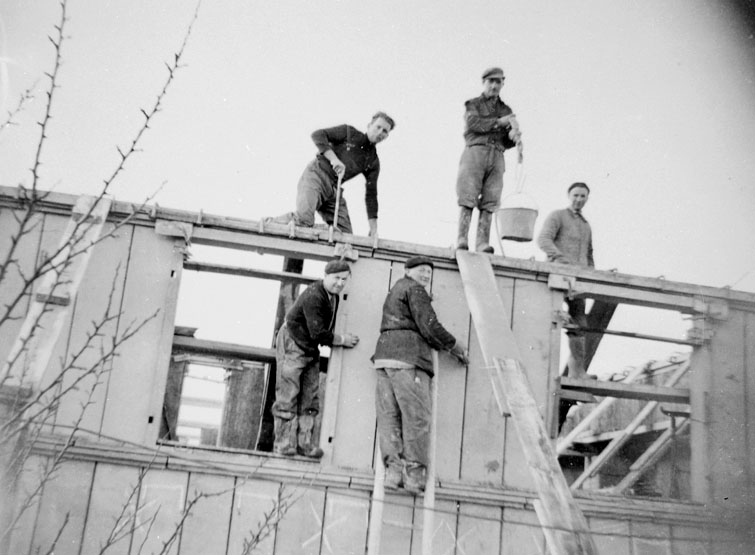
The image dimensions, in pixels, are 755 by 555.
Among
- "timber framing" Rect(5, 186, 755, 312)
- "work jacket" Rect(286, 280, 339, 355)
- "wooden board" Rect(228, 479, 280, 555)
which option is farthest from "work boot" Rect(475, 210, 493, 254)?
"wooden board" Rect(228, 479, 280, 555)

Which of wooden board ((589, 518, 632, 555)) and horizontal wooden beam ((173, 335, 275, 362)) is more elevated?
horizontal wooden beam ((173, 335, 275, 362))

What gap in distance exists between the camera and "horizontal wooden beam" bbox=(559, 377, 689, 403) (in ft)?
22.6

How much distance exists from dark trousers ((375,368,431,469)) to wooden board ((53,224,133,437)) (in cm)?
224

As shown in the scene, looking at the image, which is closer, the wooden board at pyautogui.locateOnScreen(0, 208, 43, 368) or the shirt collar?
the wooden board at pyautogui.locateOnScreen(0, 208, 43, 368)

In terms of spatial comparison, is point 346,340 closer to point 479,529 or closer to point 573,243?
point 479,529

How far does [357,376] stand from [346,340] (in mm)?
320

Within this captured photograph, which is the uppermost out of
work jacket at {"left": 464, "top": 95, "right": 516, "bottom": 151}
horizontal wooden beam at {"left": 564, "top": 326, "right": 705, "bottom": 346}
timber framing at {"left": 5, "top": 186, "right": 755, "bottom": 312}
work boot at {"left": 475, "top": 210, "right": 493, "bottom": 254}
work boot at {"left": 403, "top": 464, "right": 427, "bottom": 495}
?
work jacket at {"left": 464, "top": 95, "right": 516, "bottom": 151}

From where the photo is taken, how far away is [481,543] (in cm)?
633

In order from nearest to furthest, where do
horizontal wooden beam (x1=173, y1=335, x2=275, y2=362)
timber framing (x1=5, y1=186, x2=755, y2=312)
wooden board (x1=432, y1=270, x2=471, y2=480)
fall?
wooden board (x1=432, y1=270, x2=471, y2=480) → horizontal wooden beam (x1=173, y1=335, x2=275, y2=362) → timber framing (x1=5, y1=186, x2=755, y2=312)

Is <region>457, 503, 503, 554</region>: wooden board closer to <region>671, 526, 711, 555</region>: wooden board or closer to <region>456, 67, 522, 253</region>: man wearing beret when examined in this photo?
<region>671, 526, 711, 555</region>: wooden board

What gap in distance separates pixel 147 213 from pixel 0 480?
157 inches

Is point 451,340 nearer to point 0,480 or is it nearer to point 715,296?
point 715,296

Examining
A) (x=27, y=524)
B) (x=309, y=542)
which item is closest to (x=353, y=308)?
(x=309, y=542)

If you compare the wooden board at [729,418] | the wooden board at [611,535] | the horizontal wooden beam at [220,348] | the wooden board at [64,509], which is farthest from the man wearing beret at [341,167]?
the wooden board at [729,418]
